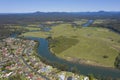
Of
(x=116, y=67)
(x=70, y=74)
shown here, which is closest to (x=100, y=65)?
(x=116, y=67)

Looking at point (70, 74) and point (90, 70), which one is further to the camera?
point (90, 70)

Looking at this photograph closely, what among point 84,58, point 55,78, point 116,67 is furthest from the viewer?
point 84,58

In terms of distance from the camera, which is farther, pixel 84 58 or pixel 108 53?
pixel 108 53

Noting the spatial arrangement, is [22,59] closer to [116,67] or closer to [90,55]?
[90,55]

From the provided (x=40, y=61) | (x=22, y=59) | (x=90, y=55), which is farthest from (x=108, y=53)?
(x=22, y=59)

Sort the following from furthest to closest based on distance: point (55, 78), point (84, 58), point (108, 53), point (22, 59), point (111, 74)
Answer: point (108, 53) → point (84, 58) → point (22, 59) → point (111, 74) → point (55, 78)

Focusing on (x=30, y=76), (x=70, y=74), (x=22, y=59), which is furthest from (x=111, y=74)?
(x=22, y=59)

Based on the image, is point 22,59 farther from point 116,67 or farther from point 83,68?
point 116,67

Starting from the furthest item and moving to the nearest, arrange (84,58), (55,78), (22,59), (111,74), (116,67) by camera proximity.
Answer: (84,58), (22,59), (116,67), (111,74), (55,78)

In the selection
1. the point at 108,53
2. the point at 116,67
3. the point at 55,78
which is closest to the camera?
the point at 55,78
